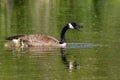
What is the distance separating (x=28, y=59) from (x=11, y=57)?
2.30 ft

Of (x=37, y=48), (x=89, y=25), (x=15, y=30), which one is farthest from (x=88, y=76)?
(x=89, y=25)

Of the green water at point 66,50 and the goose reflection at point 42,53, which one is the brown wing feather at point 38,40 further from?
the green water at point 66,50

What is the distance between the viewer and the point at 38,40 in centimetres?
2603

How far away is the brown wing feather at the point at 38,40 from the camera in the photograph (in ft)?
85.2

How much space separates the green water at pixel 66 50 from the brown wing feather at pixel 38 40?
717 mm

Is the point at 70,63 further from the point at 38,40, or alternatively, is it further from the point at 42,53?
the point at 38,40

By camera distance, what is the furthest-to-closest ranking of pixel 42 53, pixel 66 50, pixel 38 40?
1. pixel 38 40
2. pixel 66 50
3. pixel 42 53

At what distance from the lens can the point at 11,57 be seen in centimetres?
2242

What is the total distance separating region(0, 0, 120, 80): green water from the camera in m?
19.4

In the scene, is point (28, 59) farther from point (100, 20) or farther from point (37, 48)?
point (100, 20)

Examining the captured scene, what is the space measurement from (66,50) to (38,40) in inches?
62.8

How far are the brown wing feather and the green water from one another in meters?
0.72

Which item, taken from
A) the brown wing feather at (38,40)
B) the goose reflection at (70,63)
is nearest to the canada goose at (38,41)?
the brown wing feather at (38,40)

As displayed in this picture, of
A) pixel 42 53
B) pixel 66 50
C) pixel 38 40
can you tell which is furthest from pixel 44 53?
pixel 38 40
